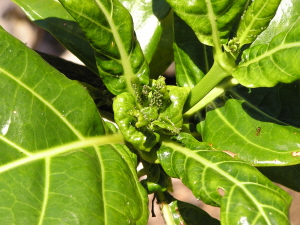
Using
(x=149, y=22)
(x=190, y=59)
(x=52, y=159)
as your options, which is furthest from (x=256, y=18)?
(x=52, y=159)

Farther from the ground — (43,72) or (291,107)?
(43,72)

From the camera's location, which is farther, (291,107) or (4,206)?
(291,107)

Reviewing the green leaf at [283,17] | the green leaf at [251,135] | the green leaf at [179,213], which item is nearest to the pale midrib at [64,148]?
the green leaf at [251,135]

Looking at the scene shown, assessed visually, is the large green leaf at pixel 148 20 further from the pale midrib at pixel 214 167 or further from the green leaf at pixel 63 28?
the pale midrib at pixel 214 167

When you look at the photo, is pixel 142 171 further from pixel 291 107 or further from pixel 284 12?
pixel 284 12

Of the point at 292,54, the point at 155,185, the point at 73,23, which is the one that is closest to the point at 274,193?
the point at 292,54

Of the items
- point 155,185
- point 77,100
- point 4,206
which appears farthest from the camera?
point 155,185

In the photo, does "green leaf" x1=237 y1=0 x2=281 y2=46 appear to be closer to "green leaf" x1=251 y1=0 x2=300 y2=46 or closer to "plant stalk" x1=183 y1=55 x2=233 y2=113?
"plant stalk" x1=183 y1=55 x2=233 y2=113

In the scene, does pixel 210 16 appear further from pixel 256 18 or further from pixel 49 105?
pixel 49 105
